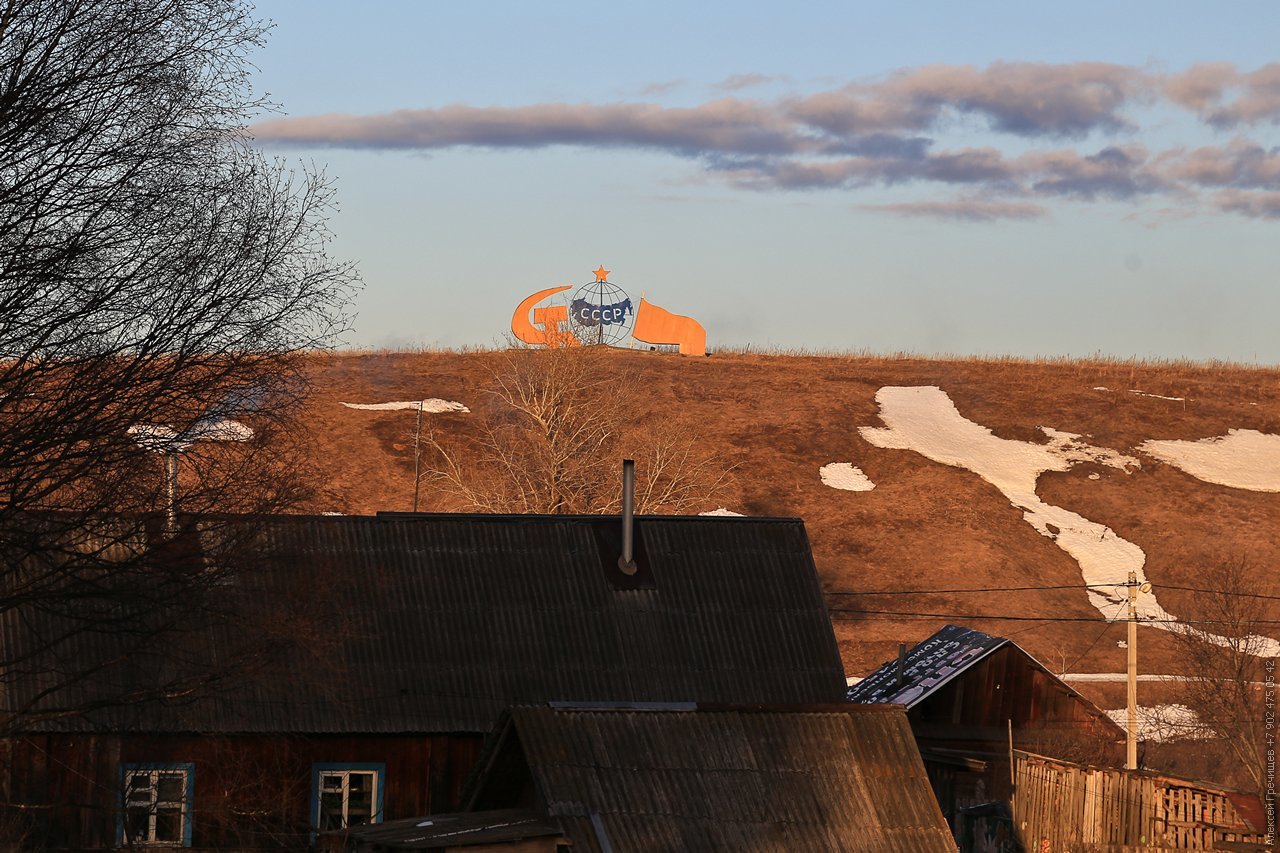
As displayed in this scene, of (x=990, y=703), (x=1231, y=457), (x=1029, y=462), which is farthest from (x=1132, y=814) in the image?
(x=1231, y=457)

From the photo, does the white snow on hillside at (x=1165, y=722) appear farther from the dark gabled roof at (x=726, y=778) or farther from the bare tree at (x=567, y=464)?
the dark gabled roof at (x=726, y=778)

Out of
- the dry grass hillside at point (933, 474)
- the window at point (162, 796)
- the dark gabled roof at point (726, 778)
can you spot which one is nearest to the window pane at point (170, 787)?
the window at point (162, 796)

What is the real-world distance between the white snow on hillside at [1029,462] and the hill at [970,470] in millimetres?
136

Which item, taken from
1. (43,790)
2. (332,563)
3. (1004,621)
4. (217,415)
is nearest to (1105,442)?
(1004,621)

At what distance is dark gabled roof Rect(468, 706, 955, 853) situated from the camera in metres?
17.5

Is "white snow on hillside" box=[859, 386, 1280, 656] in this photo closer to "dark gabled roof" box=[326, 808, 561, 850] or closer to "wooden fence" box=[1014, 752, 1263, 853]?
"wooden fence" box=[1014, 752, 1263, 853]

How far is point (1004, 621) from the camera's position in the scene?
54906 millimetres

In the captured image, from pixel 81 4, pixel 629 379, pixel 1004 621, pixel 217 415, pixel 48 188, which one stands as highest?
pixel 81 4

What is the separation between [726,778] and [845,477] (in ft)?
170

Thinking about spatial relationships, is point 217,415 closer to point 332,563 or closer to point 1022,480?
point 332,563

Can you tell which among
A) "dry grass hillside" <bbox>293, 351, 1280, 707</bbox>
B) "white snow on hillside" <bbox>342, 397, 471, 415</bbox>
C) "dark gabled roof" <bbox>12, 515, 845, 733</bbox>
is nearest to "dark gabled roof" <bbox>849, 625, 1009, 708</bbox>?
"dark gabled roof" <bbox>12, 515, 845, 733</bbox>

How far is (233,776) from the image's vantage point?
23.0 metres

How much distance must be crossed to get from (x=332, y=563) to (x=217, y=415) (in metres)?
11.2

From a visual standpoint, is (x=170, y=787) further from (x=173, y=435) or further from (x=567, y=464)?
(x=567, y=464)
